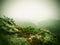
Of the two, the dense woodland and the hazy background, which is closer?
the dense woodland

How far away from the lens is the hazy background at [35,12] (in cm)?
326

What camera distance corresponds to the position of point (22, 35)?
2.97 metres

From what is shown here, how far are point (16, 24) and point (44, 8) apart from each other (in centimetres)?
80

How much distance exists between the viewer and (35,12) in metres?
3.37

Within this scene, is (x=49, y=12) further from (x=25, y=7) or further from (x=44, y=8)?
(x=25, y=7)

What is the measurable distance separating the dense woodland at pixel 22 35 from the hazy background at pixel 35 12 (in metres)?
0.16

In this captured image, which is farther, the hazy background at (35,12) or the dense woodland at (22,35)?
the hazy background at (35,12)

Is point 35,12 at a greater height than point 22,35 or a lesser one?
greater

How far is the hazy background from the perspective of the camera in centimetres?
326

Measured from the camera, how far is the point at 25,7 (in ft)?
11.1

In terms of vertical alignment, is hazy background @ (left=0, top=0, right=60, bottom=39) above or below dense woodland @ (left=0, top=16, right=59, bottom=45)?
above

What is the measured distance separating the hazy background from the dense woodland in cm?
16

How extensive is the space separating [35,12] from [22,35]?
0.71 meters

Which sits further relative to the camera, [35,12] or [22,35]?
[35,12]
